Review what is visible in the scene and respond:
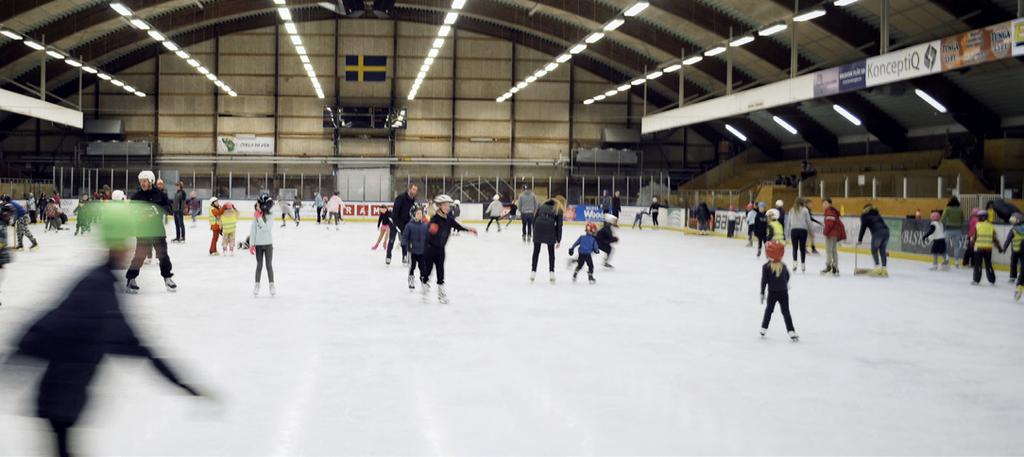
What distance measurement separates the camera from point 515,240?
1018 inches

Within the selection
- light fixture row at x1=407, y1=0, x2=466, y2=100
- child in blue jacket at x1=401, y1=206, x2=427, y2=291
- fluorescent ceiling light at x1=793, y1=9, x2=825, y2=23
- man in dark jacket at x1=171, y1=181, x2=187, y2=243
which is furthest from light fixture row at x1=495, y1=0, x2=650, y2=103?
man in dark jacket at x1=171, y1=181, x2=187, y2=243

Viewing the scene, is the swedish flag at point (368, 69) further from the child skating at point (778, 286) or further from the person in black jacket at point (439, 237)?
the child skating at point (778, 286)

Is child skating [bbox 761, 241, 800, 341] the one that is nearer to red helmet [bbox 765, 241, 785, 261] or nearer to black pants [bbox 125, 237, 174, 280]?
red helmet [bbox 765, 241, 785, 261]

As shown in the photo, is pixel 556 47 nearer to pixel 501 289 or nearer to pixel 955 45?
pixel 955 45

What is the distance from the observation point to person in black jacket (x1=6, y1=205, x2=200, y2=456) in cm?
469

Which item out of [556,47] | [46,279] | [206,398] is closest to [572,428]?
[206,398]

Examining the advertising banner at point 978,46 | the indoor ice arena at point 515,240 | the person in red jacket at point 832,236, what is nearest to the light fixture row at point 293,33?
the indoor ice arena at point 515,240

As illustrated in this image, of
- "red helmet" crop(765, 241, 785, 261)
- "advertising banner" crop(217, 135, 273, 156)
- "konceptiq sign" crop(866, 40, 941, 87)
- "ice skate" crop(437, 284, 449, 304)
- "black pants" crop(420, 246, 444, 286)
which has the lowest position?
"ice skate" crop(437, 284, 449, 304)

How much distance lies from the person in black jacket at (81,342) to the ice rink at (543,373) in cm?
14

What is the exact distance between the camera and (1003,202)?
19453 mm

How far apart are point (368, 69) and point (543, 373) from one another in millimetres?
38258

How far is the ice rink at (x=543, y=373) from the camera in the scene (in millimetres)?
4738

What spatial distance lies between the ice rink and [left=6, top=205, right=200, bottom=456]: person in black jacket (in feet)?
0.46

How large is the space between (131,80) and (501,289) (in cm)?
3710
